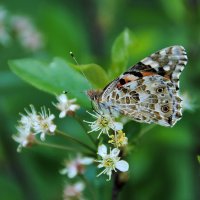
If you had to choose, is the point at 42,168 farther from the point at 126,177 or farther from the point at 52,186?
the point at 126,177

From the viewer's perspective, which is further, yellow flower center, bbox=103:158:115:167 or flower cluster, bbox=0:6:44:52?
flower cluster, bbox=0:6:44:52

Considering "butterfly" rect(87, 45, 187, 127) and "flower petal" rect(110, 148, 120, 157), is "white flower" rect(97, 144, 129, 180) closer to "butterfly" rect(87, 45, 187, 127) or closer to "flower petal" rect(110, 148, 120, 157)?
"flower petal" rect(110, 148, 120, 157)

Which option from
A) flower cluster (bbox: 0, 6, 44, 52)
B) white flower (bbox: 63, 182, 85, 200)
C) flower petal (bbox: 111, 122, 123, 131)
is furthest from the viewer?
flower cluster (bbox: 0, 6, 44, 52)

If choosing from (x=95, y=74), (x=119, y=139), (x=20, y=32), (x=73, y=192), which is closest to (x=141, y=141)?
(x=73, y=192)

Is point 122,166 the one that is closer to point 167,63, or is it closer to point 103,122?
point 103,122

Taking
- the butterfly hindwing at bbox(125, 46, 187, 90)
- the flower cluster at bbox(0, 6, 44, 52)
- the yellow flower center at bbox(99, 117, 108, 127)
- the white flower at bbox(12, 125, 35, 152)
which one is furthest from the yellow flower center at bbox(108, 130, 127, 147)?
the flower cluster at bbox(0, 6, 44, 52)

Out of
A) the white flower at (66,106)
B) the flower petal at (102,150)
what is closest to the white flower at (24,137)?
the white flower at (66,106)

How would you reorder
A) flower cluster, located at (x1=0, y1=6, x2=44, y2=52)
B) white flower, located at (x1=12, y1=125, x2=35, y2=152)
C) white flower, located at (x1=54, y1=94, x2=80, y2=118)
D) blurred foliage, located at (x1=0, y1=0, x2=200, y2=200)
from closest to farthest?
white flower, located at (x1=54, y1=94, x2=80, y2=118)
white flower, located at (x1=12, y1=125, x2=35, y2=152)
blurred foliage, located at (x1=0, y1=0, x2=200, y2=200)
flower cluster, located at (x1=0, y1=6, x2=44, y2=52)

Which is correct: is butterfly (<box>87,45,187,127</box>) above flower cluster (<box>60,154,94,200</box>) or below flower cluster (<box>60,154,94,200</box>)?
above
